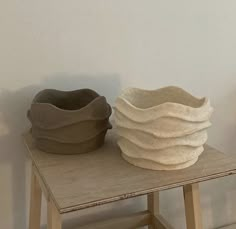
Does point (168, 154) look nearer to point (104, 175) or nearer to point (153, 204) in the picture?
point (104, 175)

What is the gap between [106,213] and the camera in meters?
1.02

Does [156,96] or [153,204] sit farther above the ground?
[156,96]

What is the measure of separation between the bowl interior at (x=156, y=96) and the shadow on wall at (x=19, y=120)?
14 cm

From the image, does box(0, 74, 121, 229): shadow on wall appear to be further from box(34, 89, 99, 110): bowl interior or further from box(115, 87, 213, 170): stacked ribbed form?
box(115, 87, 213, 170): stacked ribbed form

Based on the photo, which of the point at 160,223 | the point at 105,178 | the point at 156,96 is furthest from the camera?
the point at 160,223

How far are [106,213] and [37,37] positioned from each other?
495 millimetres

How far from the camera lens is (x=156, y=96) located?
802 millimetres

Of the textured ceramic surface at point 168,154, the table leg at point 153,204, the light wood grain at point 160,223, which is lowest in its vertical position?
the light wood grain at point 160,223

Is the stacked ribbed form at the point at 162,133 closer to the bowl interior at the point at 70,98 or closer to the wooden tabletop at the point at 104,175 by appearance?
the wooden tabletop at the point at 104,175

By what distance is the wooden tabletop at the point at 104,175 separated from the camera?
58 cm

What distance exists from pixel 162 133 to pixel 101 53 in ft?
1.07

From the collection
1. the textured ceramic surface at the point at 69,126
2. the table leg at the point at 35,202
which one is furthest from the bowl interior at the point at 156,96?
the table leg at the point at 35,202

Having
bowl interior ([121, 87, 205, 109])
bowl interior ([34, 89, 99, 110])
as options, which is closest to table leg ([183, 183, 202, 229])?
bowl interior ([121, 87, 205, 109])

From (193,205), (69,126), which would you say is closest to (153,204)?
(193,205)
